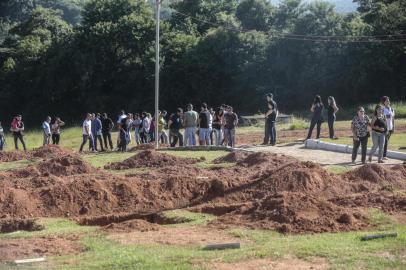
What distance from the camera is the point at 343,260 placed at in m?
10.1

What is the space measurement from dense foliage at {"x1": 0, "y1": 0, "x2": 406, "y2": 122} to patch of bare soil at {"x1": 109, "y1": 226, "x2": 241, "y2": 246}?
4115 centimetres

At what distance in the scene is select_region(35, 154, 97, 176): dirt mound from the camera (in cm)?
2181

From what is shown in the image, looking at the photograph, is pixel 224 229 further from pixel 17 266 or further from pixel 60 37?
pixel 60 37

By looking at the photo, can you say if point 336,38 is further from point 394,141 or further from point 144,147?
point 144,147

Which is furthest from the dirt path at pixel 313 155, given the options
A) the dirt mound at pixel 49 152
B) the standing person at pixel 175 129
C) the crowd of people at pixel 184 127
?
the dirt mound at pixel 49 152

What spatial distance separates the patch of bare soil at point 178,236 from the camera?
12.0m

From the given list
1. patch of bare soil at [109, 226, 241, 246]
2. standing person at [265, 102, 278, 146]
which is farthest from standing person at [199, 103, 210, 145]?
patch of bare soil at [109, 226, 241, 246]

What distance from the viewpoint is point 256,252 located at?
10.8 metres

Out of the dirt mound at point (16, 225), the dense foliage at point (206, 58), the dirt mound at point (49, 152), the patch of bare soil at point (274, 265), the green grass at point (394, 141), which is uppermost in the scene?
the dense foliage at point (206, 58)

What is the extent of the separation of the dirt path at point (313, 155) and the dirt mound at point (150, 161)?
361 cm

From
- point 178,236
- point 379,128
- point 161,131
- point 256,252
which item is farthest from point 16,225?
point 161,131

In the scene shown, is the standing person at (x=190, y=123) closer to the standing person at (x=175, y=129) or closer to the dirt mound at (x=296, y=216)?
the standing person at (x=175, y=129)

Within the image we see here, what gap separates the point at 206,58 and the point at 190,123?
102ft

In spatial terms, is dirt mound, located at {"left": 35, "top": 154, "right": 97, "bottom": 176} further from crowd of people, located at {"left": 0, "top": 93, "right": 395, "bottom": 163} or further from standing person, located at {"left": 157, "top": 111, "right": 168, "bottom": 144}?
standing person, located at {"left": 157, "top": 111, "right": 168, "bottom": 144}
